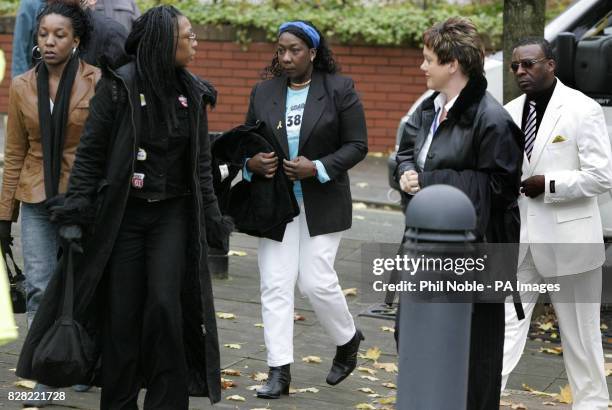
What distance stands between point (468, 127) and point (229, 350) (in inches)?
111

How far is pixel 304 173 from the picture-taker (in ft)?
22.0

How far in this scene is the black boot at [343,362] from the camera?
274 inches

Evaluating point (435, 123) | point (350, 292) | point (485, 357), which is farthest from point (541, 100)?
point (350, 292)

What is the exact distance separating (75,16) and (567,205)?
272 cm

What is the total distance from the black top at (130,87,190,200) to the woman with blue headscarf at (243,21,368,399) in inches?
A: 37.5

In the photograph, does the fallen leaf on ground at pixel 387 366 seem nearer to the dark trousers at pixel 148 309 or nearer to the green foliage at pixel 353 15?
the dark trousers at pixel 148 309

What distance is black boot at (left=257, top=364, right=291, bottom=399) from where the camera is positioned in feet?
22.0

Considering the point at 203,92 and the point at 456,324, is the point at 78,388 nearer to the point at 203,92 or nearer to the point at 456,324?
the point at 203,92

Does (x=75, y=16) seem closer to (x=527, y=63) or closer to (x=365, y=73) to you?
(x=527, y=63)

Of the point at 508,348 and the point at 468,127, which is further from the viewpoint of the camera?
the point at 508,348

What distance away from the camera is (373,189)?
48.1ft

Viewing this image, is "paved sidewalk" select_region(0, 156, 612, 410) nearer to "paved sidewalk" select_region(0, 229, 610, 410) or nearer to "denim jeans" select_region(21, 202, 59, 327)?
"paved sidewalk" select_region(0, 229, 610, 410)

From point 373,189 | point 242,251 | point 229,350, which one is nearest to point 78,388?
point 229,350

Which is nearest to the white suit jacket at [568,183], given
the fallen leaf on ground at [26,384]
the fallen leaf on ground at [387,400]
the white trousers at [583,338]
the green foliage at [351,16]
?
the white trousers at [583,338]
